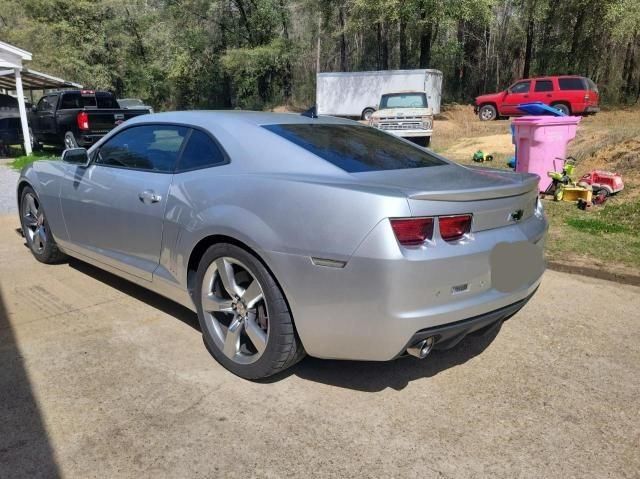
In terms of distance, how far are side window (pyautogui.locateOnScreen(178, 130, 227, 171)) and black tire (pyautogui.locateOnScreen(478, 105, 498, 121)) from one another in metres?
20.4

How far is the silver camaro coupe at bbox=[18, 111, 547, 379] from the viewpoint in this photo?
7.75ft

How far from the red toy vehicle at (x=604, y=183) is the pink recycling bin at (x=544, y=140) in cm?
57

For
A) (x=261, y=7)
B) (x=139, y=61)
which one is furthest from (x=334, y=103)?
(x=139, y=61)

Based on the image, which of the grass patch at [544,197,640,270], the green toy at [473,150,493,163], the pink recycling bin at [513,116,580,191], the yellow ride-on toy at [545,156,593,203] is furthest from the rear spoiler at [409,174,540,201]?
the green toy at [473,150,493,163]

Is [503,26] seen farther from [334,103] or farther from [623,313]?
[623,313]

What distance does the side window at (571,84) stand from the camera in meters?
19.1

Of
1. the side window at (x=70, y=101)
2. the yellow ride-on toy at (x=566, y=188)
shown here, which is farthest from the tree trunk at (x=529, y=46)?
the side window at (x=70, y=101)

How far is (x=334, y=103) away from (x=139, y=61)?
638 inches

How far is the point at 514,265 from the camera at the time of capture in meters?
2.73

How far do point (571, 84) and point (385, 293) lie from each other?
65.9 ft

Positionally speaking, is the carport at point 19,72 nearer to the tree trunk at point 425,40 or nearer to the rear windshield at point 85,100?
the rear windshield at point 85,100

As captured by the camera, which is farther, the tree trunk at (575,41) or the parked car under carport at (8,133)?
the tree trunk at (575,41)

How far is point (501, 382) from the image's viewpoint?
116 inches

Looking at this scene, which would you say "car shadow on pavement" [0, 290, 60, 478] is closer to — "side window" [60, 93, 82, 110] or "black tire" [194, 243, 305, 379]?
"black tire" [194, 243, 305, 379]
